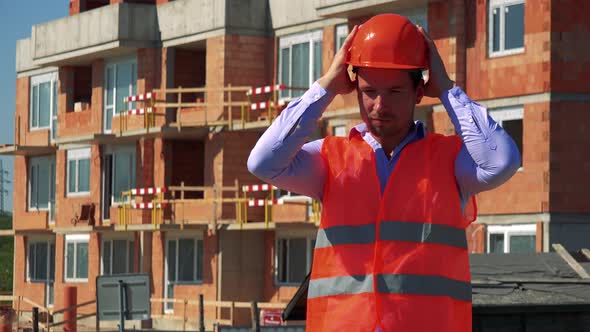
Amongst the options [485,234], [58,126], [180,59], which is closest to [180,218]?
[180,59]

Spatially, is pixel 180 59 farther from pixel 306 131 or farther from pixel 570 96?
pixel 306 131

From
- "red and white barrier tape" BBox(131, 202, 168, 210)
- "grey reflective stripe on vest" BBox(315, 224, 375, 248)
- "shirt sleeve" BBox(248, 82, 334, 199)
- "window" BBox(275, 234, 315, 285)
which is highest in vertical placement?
"shirt sleeve" BBox(248, 82, 334, 199)

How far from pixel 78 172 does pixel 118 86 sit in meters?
4.10

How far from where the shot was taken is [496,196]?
37.2 m

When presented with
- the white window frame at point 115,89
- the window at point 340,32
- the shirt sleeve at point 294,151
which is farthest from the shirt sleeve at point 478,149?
the white window frame at point 115,89

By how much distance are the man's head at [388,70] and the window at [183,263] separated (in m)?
42.1

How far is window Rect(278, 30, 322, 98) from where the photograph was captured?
44656 mm

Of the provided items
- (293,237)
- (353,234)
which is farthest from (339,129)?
(353,234)

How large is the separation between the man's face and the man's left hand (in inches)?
4.9

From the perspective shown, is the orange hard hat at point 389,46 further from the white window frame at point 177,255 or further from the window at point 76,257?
the window at point 76,257

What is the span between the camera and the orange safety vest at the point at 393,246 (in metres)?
6.12

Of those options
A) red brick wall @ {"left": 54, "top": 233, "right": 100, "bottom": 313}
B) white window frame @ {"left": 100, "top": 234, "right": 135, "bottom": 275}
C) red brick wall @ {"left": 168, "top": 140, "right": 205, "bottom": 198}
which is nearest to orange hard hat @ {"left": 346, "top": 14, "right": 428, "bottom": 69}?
red brick wall @ {"left": 168, "top": 140, "right": 205, "bottom": 198}

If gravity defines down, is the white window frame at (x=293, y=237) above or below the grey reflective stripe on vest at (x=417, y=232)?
below

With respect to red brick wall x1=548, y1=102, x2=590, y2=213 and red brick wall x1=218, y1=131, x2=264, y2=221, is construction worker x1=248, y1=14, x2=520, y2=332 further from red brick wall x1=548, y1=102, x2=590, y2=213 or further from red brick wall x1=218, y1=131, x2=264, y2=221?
red brick wall x1=218, y1=131, x2=264, y2=221
